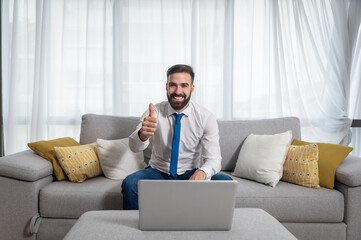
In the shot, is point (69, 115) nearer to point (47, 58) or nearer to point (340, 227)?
point (47, 58)

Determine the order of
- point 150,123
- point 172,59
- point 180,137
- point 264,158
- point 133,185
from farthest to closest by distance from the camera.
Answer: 1. point 172,59
2. point 264,158
3. point 180,137
4. point 133,185
5. point 150,123

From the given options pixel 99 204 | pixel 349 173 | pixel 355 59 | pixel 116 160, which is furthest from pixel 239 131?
pixel 355 59

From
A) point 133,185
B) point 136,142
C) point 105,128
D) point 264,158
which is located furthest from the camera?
point 105,128

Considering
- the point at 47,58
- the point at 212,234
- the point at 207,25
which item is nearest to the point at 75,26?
the point at 47,58

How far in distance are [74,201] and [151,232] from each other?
109cm

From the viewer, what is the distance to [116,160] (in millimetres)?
2395

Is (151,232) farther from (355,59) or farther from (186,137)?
(355,59)

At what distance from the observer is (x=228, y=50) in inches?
130

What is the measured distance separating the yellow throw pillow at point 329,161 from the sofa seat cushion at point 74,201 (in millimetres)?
1374

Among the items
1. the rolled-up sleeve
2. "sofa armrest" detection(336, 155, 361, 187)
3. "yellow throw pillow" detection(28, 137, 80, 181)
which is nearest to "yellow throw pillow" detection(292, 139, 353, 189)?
"sofa armrest" detection(336, 155, 361, 187)

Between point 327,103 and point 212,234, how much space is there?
2.59 m

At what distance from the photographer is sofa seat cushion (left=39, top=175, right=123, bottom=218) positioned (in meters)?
2.11

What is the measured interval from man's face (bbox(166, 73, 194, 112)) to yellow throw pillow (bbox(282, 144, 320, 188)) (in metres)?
0.87

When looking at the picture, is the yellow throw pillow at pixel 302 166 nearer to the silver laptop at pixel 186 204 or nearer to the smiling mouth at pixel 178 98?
the smiling mouth at pixel 178 98
